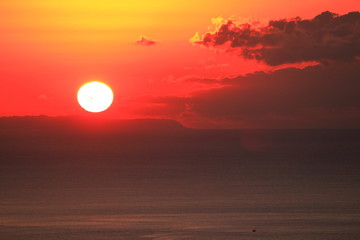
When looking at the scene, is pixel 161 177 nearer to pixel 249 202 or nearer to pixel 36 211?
pixel 249 202

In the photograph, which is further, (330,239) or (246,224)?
(246,224)

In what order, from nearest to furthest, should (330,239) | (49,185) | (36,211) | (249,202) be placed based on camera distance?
(330,239), (36,211), (249,202), (49,185)

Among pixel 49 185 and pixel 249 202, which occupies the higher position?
pixel 49 185

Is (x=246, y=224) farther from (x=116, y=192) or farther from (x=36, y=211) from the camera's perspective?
(x=116, y=192)

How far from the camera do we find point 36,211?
2874 inches

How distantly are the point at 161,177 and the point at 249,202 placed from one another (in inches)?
1823

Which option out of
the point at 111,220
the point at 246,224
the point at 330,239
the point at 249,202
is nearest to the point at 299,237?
the point at 330,239

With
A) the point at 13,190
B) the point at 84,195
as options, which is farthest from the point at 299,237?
the point at 13,190

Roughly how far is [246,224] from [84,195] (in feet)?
110

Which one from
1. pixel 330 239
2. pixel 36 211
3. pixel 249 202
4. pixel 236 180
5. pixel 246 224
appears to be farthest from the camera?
pixel 236 180

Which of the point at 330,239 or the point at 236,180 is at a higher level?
the point at 236,180

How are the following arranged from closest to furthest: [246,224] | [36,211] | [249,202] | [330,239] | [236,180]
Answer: [330,239], [246,224], [36,211], [249,202], [236,180]

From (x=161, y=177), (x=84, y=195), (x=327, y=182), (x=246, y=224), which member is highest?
(x=161, y=177)

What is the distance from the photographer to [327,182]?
11306 centimetres
